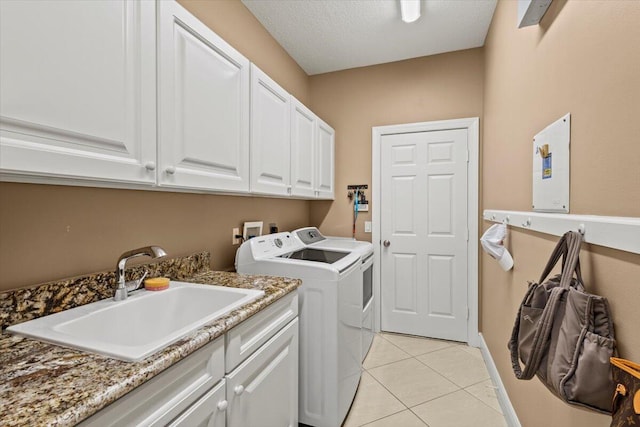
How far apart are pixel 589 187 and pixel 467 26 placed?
2.12m

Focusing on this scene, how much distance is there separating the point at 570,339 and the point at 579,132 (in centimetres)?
67

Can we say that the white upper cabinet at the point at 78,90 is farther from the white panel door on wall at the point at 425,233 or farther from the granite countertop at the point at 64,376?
the white panel door on wall at the point at 425,233

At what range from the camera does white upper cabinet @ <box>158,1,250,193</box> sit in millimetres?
1078

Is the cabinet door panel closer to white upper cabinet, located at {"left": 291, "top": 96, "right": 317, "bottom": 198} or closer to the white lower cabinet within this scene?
the white lower cabinet

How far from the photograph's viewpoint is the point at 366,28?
2.44 m

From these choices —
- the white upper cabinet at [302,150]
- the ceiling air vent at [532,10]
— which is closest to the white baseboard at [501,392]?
the white upper cabinet at [302,150]

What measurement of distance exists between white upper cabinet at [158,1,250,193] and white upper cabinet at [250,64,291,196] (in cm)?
7

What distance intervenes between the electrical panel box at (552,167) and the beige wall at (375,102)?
1.66 meters

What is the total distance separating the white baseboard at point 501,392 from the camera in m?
1.68

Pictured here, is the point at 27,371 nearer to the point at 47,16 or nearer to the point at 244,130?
the point at 47,16

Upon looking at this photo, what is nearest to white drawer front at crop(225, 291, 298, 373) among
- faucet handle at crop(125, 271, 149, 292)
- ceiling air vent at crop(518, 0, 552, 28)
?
faucet handle at crop(125, 271, 149, 292)

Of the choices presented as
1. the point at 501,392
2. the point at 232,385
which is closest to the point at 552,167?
the point at 232,385

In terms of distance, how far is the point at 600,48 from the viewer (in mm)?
860

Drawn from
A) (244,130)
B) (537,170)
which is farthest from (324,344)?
(537,170)
